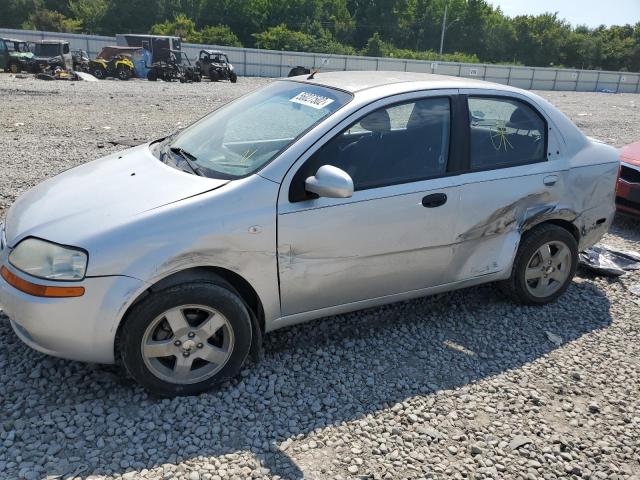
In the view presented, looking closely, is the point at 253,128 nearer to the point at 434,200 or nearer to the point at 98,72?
the point at 434,200

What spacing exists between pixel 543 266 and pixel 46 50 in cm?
2873

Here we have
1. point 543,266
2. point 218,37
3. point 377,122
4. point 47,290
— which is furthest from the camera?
point 218,37

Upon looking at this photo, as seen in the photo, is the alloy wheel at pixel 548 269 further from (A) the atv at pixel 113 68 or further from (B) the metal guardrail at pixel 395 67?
(B) the metal guardrail at pixel 395 67

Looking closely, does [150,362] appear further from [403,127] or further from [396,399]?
[403,127]

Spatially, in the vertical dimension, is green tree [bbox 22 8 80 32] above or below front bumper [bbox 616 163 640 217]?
above

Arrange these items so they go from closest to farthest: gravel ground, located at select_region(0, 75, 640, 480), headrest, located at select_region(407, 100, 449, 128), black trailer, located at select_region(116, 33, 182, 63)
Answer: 1. gravel ground, located at select_region(0, 75, 640, 480)
2. headrest, located at select_region(407, 100, 449, 128)
3. black trailer, located at select_region(116, 33, 182, 63)

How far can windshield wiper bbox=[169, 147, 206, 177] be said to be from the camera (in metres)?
3.41

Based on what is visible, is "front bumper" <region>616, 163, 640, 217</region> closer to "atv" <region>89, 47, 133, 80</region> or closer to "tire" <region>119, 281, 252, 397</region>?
"tire" <region>119, 281, 252, 397</region>

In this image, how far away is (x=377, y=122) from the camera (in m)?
3.59

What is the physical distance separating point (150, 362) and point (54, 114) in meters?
11.9

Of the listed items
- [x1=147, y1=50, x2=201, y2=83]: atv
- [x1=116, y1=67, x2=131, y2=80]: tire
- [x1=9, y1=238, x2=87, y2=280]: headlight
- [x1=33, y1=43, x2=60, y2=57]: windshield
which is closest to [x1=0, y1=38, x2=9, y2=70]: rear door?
[x1=33, y1=43, x2=60, y2=57]: windshield

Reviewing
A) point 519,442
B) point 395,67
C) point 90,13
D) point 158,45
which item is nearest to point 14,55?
point 158,45

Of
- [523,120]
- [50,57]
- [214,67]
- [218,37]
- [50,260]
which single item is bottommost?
[214,67]

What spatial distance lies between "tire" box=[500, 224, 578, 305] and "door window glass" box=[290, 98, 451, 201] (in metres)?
1.07
